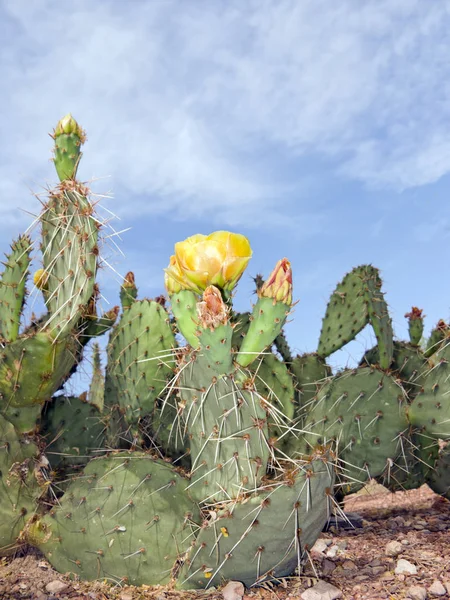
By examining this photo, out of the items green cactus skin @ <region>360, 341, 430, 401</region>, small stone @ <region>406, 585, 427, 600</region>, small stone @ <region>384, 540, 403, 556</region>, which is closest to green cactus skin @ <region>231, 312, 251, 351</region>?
green cactus skin @ <region>360, 341, 430, 401</region>

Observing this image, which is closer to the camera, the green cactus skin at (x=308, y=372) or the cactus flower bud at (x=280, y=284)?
the cactus flower bud at (x=280, y=284)

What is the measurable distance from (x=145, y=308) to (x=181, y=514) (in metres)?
0.96

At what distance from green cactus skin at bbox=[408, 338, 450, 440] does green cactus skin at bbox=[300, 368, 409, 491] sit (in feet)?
0.26

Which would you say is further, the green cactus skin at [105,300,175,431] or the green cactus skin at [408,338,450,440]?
the green cactus skin at [408,338,450,440]

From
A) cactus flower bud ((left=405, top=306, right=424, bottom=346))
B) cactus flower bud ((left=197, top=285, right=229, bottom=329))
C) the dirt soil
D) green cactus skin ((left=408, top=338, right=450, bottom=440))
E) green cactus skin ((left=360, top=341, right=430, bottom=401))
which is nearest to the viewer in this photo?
cactus flower bud ((left=197, top=285, right=229, bottom=329))

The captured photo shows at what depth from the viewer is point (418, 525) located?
10.1 ft

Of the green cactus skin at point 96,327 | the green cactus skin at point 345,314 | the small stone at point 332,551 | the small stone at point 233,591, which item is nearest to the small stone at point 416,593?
the small stone at point 332,551

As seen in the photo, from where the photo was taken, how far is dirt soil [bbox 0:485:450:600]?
209 cm

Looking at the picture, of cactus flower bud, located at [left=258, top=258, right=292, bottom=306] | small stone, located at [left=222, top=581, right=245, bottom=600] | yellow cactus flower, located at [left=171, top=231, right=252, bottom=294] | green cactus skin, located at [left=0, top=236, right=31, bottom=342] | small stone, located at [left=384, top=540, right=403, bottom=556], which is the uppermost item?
green cactus skin, located at [left=0, top=236, right=31, bottom=342]

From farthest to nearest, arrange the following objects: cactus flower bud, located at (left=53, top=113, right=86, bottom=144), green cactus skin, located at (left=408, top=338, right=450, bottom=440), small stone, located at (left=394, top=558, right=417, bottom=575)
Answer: green cactus skin, located at (left=408, top=338, right=450, bottom=440) < cactus flower bud, located at (left=53, top=113, right=86, bottom=144) < small stone, located at (left=394, top=558, right=417, bottom=575)

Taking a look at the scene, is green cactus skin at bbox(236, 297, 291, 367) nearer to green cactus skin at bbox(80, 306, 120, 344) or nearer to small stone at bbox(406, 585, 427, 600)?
small stone at bbox(406, 585, 427, 600)

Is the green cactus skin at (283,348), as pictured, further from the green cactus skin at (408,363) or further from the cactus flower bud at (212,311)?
the cactus flower bud at (212,311)

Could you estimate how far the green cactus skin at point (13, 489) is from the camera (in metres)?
2.61

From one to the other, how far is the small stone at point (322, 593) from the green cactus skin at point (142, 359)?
3.46 ft
